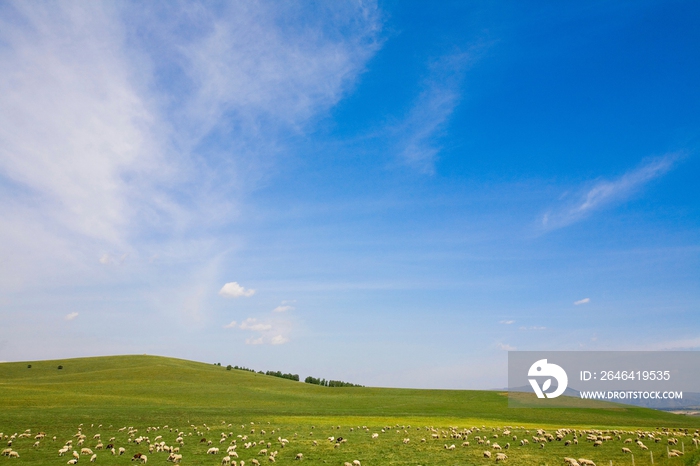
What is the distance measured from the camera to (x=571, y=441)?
2998cm

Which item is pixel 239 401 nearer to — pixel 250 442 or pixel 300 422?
pixel 300 422

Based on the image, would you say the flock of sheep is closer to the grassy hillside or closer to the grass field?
A: the grass field

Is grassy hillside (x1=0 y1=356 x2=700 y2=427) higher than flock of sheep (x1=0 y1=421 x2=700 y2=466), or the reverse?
flock of sheep (x1=0 y1=421 x2=700 y2=466)

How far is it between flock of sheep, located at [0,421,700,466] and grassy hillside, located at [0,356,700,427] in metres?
13.9

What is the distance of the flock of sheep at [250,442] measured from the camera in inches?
933

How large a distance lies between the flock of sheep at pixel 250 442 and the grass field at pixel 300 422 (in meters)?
0.17

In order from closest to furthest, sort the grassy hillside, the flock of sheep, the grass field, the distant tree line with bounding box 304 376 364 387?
the flock of sheep, the grass field, the grassy hillside, the distant tree line with bounding box 304 376 364 387

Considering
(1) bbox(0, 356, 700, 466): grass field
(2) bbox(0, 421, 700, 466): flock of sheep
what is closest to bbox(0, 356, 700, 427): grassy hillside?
(1) bbox(0, 356, 700, 466): grass field

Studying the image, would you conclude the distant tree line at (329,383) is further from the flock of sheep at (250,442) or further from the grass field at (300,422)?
the flock of sheep at (250,442)

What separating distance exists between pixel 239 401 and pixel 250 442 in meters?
39.6

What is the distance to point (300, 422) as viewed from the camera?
4319cm

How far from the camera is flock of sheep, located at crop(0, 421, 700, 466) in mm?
23703

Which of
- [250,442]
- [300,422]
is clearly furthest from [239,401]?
[250,442]

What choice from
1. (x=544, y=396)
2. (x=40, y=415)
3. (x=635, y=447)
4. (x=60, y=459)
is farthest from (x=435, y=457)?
(x=544, y=396)
